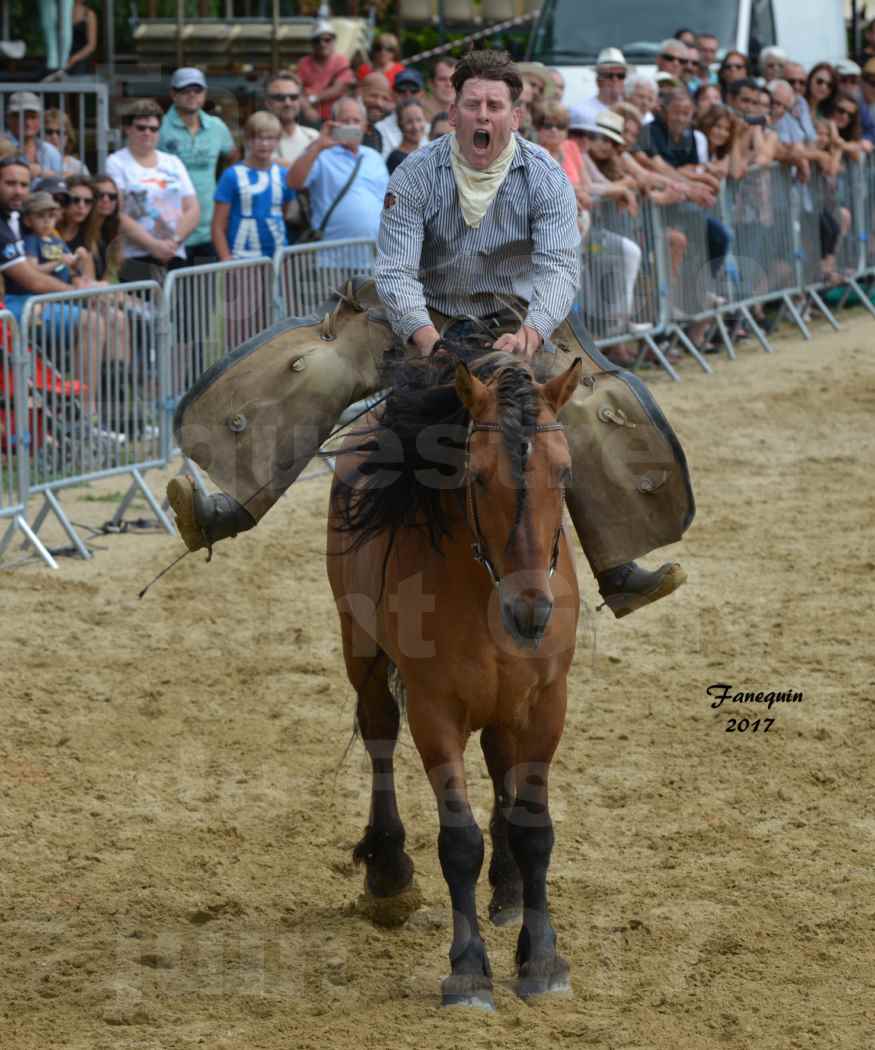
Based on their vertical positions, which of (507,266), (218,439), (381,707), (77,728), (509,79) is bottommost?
(77,728)

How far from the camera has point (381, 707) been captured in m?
6.32

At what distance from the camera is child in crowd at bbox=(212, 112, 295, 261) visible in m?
11.9

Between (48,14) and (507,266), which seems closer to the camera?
(507,266)

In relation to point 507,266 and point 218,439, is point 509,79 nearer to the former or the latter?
point 507,266

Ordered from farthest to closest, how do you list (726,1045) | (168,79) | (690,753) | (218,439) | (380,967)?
(168,79) → (690,753) → (218,439) → (380,967) → (726,1045)

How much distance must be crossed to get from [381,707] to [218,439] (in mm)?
1115

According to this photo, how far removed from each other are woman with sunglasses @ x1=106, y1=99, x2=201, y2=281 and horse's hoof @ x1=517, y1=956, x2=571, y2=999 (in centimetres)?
697

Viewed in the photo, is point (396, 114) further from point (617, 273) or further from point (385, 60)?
point (385, 60)

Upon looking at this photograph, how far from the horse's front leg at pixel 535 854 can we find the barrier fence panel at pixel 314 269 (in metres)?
6.06

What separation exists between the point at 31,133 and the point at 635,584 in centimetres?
794

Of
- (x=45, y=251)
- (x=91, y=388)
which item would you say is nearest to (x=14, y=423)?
(x=91, y=388)

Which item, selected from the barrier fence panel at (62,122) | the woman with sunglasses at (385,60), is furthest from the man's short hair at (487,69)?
the woman with sunglasses at (385,60)

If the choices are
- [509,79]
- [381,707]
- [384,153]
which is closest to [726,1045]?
[381,707]

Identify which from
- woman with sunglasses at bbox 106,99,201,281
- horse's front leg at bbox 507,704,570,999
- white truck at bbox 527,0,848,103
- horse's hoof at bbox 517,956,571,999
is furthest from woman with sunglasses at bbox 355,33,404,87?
horse's hoof at bbox 517,956,571,999
